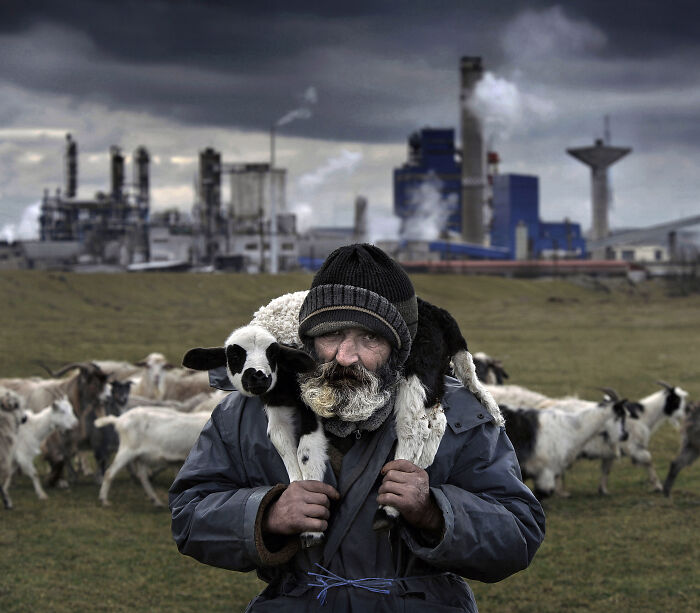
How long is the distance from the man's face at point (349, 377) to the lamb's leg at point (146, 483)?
823cm

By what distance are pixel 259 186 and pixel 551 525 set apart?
7833 cm

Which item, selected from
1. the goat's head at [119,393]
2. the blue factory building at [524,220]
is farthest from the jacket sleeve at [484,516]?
the blue factory building at [524,220]

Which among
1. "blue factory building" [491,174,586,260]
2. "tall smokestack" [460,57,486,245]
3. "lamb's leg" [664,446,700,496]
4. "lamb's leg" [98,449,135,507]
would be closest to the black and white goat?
"lamb's leg" [98,449,135,507]

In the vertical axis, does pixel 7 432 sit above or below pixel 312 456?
below

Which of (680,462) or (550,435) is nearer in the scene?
(550,435)

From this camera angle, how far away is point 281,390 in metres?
2.67

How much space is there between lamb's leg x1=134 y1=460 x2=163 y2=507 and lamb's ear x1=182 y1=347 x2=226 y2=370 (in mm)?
8007

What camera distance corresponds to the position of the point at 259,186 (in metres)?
86.4

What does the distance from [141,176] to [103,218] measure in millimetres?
5473

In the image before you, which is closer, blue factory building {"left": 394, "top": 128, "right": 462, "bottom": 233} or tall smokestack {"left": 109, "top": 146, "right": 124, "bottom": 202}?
tall smokestack {"left": 109, "top": 146, "right": 124, "bottom": 202}

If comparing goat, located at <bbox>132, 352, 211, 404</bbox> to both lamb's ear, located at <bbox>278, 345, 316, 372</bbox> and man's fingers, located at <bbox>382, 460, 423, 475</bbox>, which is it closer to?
lamb's ear, located at <bbox>278, 345, 316, 372</bbox>

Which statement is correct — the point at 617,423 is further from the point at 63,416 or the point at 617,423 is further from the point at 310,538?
the point at 310,538

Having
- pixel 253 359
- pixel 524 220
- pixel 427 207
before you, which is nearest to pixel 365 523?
pixel 253 359

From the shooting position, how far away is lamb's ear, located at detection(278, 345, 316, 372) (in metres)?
2.60
